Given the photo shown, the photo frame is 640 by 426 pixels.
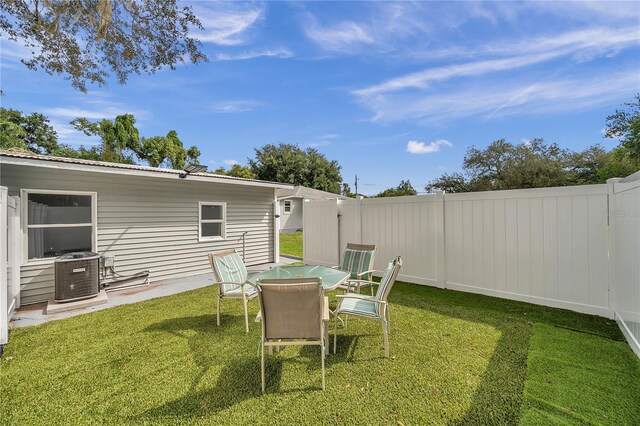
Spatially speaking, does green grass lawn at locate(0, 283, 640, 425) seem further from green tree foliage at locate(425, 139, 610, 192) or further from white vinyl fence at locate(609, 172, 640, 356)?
green tree foliage at locate(425, 139, 610, 192)

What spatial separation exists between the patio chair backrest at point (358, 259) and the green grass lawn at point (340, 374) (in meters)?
0.98

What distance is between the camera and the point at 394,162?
24.7 metres

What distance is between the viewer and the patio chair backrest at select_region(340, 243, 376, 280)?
190 inches

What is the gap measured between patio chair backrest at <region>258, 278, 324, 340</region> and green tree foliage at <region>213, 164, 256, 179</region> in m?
25.2

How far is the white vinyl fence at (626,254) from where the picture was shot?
282cm

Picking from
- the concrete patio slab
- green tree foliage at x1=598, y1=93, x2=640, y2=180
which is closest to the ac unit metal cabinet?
the concrete patio slab

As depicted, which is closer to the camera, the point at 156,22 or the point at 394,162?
the point at 156,22

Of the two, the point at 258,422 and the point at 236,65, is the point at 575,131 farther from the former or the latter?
the point at 258,422

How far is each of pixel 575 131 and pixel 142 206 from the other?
27.9 m

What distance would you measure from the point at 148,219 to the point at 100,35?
15.8 feet

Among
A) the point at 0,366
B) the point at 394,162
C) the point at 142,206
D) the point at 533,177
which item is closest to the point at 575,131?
the point at 533,177

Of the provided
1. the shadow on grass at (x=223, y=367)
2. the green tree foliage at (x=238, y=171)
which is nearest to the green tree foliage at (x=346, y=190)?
the green tree foliage at (x=238, y=171)

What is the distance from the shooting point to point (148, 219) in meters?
6.67

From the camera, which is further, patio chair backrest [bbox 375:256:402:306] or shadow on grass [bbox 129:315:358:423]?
patio chair backrest [bbox 375:256:402:306]
